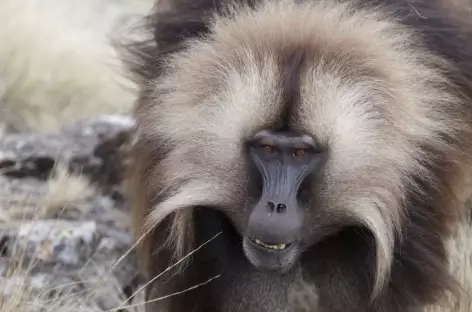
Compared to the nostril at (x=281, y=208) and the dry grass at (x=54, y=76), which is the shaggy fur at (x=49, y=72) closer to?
the dry grass at (x=54, y=76)

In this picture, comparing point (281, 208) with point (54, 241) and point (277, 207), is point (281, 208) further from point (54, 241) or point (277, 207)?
point (54, 241)

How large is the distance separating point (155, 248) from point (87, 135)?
5.70 feet

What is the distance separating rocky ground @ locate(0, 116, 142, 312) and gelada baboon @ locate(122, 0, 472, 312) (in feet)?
1.20

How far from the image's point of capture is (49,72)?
7977 mm

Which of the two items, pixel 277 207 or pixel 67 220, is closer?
pixel 277 207

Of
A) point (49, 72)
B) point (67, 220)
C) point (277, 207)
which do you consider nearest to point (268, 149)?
point (277, 207)

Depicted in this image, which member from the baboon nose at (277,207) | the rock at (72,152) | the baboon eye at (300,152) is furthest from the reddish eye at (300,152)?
the rock at (72,152)

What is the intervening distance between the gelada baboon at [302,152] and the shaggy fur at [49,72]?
10.9ft

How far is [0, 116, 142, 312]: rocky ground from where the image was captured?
12.2 ft

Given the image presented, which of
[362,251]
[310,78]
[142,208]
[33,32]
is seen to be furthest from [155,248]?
[33,32]

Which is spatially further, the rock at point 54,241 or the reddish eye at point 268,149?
the rock at point 54,241

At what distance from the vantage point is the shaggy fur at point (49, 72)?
722 cm

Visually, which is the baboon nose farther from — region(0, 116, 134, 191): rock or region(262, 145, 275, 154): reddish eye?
region(0, 116, 134, 191): rock

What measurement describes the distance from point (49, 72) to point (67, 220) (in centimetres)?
373
